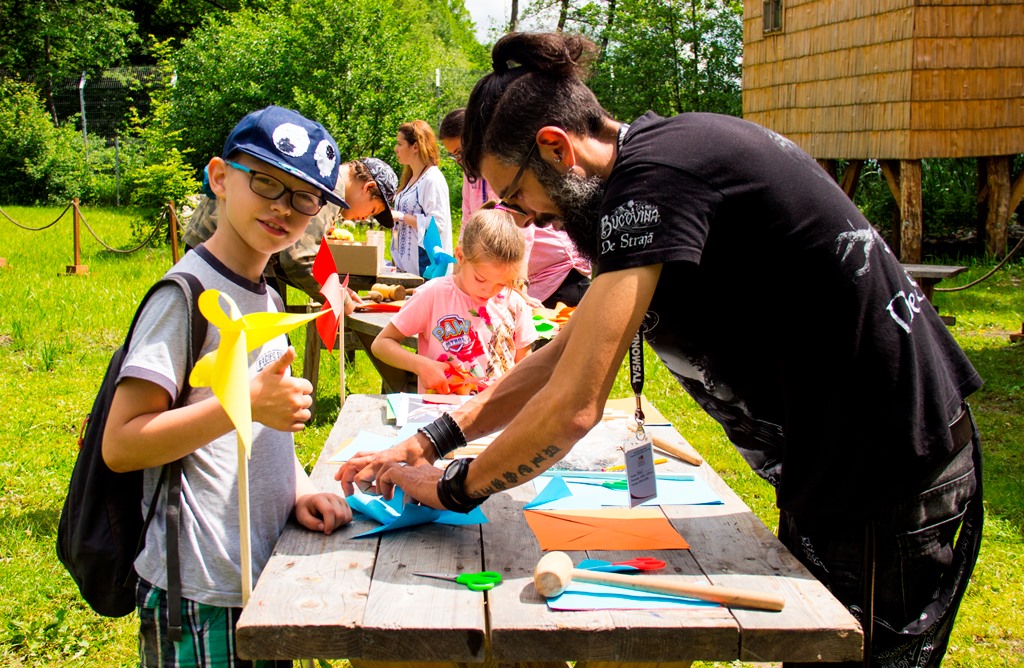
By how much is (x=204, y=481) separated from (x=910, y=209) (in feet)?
34.5

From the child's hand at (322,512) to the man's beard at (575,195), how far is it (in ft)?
2.50

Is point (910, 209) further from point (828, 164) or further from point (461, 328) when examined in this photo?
point (461, 328)

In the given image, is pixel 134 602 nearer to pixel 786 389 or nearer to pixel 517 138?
pixel 517 138

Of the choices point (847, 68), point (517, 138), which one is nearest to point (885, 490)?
point (517, 138)

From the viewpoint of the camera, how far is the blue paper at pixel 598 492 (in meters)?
2.18

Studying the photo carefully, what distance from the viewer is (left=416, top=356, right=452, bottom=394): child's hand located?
3469 millimetres

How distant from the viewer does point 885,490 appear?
1.79 meters

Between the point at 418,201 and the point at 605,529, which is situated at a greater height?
the point at 418,201

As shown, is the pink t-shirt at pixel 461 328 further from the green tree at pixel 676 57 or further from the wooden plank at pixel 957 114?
the green tree at pixel 676 57

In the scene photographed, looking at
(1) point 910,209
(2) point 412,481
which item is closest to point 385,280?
(2) point 412,481

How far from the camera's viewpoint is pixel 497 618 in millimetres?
1533

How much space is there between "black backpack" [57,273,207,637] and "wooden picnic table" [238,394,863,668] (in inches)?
→ 9.1

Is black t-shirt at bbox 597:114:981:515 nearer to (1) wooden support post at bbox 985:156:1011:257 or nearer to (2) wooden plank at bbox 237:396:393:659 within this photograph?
(2) wooden plank at bbox 237:396:393:659

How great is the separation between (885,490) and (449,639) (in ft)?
2.96
